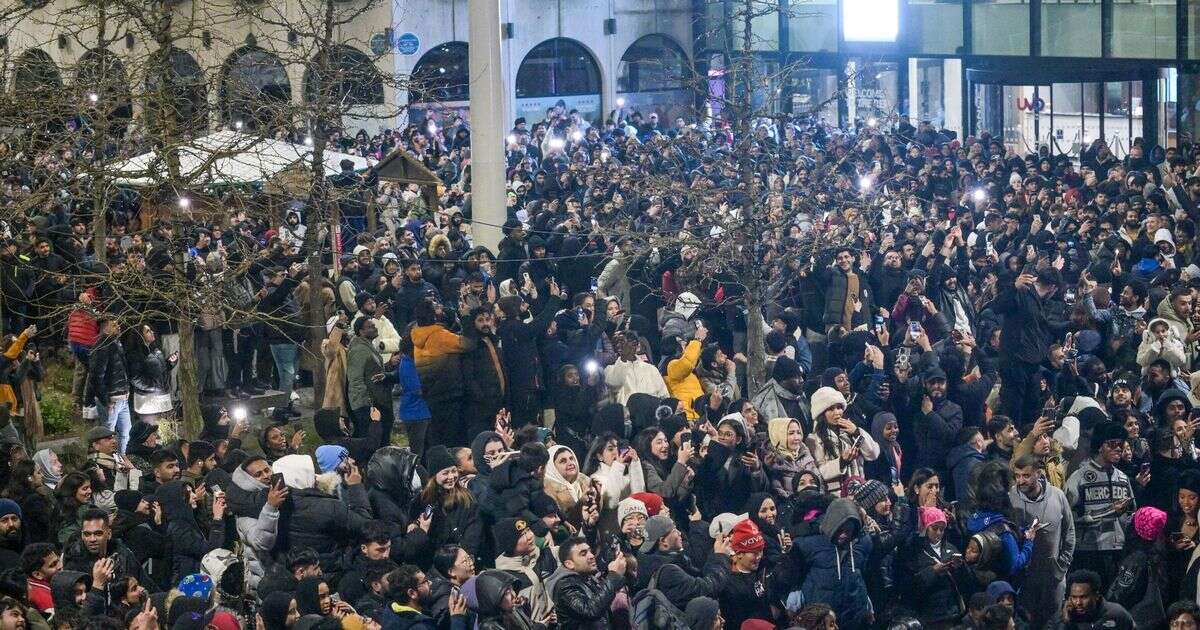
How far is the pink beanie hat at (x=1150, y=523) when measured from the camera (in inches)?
420

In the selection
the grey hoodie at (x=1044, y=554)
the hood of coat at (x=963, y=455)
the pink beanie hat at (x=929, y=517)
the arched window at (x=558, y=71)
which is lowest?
the grey hoodie at (x=1044, y=554)

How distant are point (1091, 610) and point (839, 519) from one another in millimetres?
1436

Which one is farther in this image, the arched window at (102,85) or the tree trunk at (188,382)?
the tree trunk at (188,382)

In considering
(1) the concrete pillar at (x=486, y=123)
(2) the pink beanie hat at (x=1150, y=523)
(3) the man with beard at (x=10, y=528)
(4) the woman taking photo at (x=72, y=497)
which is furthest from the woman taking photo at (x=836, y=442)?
(1) the concrete pillar at (x=486, y=123)

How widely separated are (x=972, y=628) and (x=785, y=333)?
5574mm

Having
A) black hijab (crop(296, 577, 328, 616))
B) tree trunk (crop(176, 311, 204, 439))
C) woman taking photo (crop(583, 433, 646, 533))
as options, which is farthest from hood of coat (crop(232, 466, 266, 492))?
tree trunk (crop(176, 311, 204, 439))

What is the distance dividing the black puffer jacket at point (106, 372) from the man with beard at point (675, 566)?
6363 mm

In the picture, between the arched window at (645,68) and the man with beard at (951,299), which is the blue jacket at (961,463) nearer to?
the man with beard at (951,299)

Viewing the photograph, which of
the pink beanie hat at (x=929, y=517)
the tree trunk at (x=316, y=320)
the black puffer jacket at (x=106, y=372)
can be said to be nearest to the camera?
the pink beanie hat at (x=929, y=517)

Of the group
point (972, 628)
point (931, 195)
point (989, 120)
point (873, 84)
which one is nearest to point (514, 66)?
point (873, 84)

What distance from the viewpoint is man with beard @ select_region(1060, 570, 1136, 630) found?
9.48 m

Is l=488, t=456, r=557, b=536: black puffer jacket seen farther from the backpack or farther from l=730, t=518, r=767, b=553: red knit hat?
the backpack

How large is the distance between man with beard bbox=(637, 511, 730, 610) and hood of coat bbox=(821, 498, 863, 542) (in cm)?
57

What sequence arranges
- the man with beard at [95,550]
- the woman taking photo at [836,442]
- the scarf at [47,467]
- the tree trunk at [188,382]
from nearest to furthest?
the man with beard at [95,550]
the woman taking photo at [836,442]
the scarf at [47,467]
the tree trunk at [188,382]
